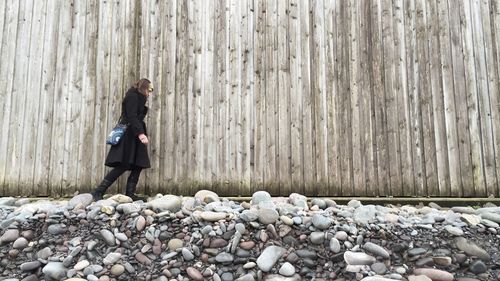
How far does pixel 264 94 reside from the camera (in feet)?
16.9

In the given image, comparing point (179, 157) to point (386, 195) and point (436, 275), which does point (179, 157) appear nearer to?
point (386, 195)

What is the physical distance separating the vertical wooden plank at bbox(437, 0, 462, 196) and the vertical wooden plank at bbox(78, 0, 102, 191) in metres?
4.41

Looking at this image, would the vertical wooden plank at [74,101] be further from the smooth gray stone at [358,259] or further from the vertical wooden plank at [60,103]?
the smooth gray stone at [358,259]

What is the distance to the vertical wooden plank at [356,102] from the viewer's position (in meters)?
5.04

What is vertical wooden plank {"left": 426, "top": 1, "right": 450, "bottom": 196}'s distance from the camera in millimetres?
4977

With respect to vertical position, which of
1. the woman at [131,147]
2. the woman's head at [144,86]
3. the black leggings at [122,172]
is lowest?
the black leggings at [122,172]

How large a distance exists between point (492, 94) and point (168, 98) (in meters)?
4.09

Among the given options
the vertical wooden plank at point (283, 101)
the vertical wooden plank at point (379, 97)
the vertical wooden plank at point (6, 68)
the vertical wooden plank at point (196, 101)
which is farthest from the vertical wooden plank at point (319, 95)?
the vertical wooden plank at point (6, 68)

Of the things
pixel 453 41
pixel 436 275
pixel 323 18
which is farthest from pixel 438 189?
pixel 323 18

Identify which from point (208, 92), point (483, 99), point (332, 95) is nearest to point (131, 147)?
point (208, 92)

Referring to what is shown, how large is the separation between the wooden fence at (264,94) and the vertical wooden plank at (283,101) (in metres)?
0.01

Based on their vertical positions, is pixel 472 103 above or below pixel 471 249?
above

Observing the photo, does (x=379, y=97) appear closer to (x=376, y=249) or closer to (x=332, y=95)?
(x=332, y=95)

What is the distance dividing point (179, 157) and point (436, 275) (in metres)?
3.22
